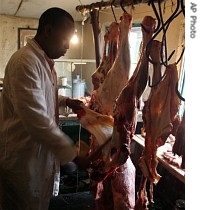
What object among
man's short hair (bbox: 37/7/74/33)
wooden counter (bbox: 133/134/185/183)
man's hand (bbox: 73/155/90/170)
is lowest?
wooden counter (bbox: 133/134/185/183)

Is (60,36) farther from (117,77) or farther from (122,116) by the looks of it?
(122,116)

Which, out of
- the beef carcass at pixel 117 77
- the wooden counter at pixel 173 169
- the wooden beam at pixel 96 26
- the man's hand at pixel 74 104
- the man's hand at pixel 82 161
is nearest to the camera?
the man's hand at pixel 82 161

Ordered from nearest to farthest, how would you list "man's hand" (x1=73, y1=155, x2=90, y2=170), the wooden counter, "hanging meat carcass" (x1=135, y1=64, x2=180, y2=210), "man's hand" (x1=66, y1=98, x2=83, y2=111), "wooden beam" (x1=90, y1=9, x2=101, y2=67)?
"hanging meat carcass" (x1=135, y1=64, x2=180, y2=210) → "man's hand" (x1=73, y1=155, x2=90, y2=170) → "man's hand" (x1=66, y1=98, x2=83, y2=111) → the wooden counter → "wooden beam" (x1=90, y1=9, x2=101, y2=67)

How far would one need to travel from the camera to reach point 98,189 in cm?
154

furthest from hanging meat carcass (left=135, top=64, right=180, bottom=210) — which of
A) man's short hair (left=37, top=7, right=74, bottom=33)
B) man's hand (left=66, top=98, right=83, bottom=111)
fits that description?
man's short hair (left=37, top=7, right=74, bottom=33)

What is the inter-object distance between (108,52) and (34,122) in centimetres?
66

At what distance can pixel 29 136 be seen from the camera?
4.80 feet

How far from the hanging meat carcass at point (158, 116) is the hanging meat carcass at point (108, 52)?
49cm

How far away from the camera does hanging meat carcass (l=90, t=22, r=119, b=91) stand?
1567 millimetres

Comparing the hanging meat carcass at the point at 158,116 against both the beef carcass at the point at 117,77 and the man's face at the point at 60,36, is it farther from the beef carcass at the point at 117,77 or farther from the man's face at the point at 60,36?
the man's face at the point at 60,36

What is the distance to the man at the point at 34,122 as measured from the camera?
1252 millimetres

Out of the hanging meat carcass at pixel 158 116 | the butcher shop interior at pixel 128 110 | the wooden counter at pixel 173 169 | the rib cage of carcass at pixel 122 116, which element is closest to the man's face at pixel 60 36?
the butcher shop interior at pixel 128 110

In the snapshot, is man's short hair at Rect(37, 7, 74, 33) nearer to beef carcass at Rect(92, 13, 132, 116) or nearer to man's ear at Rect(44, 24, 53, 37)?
man's ear at Rect(44, 24, 53, 37)
